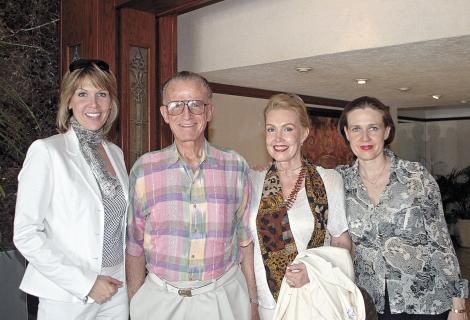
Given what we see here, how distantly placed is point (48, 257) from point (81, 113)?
0.63 metres

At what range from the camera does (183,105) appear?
85.5 inches

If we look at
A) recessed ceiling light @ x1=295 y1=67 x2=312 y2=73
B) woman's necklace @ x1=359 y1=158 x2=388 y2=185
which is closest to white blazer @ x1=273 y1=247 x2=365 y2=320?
woman's necklace @ x1=359 y1=158 x2=388 y2=185

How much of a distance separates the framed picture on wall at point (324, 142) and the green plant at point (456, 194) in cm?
367

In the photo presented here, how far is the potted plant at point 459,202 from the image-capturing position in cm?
1008

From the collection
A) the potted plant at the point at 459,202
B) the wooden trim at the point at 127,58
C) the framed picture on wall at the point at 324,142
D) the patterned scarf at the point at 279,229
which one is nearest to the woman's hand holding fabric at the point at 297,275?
the patterned scarf at the point at 279,229

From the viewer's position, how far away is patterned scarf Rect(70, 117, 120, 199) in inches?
86.3

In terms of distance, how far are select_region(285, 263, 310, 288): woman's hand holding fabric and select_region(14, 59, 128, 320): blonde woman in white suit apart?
0.72m

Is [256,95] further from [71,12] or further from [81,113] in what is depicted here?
[81,113]

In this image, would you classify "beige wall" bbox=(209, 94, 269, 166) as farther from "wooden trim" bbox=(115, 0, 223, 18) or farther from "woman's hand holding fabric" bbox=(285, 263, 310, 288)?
"woman's hand holding fabric" bbox=(285, 263, 310, 288)

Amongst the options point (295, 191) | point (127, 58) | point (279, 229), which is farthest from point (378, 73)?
point (279, 229)

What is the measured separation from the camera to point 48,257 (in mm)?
1979

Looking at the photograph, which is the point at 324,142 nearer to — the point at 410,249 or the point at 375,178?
the point at 375,178

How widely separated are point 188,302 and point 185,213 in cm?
37

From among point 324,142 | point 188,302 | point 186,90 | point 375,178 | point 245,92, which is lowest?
point 188,302
